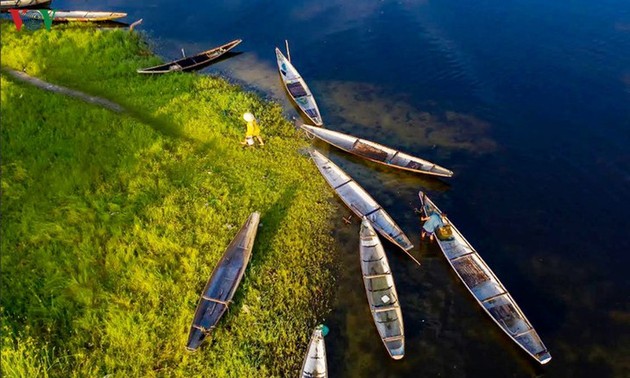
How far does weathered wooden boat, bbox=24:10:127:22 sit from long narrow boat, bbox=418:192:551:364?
26198 mm

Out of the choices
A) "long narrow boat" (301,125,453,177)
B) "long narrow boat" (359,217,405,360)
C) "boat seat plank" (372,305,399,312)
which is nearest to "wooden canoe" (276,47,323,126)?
"long narrow boat" (301,125,453,177)

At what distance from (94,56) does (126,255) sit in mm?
16211

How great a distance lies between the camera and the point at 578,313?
47.1ft

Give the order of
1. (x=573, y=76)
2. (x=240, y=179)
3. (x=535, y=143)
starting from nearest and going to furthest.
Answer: (x=240, y=179), (x=535, y=143), (x=573, y=76)

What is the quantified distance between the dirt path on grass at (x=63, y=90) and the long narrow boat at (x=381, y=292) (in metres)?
14.0

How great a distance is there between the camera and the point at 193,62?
26266 mm

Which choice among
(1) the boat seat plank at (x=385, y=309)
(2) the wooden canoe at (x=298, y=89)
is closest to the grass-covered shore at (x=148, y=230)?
(2) the wooden canoe at (x=298, y=89)

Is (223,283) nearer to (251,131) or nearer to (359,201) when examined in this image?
(359,201)

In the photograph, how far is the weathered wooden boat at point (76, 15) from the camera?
2966 centimetres

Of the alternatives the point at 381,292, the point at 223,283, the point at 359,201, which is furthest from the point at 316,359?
the point at 359,201

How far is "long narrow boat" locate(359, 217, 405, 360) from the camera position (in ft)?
43.4

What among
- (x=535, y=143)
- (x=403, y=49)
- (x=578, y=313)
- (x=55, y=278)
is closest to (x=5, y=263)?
(x=55, y=278)

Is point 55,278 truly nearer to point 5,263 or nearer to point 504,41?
point 5,263

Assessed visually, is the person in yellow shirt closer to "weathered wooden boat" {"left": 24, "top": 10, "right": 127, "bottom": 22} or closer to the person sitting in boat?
the person sitting in boat
